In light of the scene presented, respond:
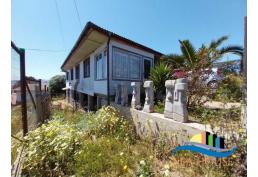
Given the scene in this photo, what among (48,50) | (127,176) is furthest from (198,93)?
(48,50)

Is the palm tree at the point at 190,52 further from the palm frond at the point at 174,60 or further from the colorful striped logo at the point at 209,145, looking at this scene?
the colorful striped logo at the point at 209,145

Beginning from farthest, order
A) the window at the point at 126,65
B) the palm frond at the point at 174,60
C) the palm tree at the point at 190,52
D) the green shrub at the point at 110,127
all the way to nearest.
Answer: the palm frond at the point at 174,60 → the window at the point at 126,65 → the palm tree at the point at 190,52 → the green shrub at the point at 110,127

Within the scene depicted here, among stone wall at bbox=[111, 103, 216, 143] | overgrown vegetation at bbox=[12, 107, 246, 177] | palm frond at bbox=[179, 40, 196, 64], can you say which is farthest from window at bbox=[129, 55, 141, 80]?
overgrown vegetation at bbox=[12, 107, 246, 177]

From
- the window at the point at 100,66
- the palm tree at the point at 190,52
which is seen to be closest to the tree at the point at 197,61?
the palm tree at the point at 190,52

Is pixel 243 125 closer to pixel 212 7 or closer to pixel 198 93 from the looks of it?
pixel 198 93

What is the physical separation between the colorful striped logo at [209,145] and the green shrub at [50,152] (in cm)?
232

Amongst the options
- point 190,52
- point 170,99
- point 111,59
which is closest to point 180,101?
point 170,99

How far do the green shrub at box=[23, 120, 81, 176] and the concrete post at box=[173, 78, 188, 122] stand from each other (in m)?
2.24

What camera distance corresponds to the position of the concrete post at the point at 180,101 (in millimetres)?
3943

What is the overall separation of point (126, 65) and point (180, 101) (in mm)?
6423

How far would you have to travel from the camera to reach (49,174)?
3.55 metres

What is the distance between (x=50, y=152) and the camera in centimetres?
375

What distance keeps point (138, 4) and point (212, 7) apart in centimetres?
246

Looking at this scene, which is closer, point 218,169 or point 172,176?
point 218,169
